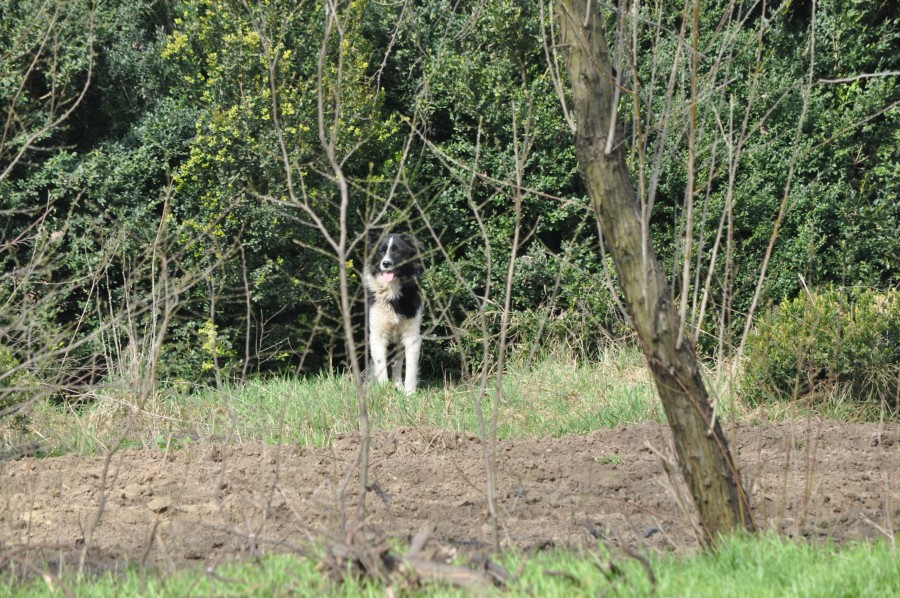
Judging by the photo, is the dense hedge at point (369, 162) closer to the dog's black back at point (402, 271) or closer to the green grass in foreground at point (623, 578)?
the dog's black back at point (402, 271)

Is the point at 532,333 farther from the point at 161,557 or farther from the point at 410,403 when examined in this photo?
the point at 161,557

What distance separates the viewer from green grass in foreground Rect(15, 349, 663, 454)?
23.1ft

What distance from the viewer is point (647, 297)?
370cm

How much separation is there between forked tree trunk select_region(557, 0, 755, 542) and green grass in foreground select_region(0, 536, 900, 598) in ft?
0.81

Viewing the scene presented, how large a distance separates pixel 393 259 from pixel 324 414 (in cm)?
289

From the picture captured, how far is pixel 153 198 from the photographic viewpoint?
1052 centimetres

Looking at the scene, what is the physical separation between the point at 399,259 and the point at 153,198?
9.40ft

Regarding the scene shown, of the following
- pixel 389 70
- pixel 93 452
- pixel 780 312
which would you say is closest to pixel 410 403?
pixel 93 452

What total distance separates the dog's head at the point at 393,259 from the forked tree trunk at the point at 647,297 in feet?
19.7

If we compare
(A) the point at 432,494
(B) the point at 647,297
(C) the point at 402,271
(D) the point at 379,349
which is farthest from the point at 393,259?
(B) the point at 647,297

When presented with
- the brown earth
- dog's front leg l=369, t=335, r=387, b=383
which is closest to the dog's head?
dog's front leg l=369, t=335, r=387, b=383

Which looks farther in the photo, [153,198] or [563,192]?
[563,192]

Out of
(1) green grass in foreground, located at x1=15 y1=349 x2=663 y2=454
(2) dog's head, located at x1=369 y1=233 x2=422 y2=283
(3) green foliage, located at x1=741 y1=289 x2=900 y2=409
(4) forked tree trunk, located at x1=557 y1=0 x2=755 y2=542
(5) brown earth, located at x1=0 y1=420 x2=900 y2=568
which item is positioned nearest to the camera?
(4) forked tree trunk, located at x1=557 y1=0 x2=755 y2=542

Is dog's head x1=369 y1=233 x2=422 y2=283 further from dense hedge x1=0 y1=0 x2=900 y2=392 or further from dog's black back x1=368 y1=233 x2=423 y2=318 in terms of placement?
dense hedge x1=0 y1=0 x2=900 y2=392
